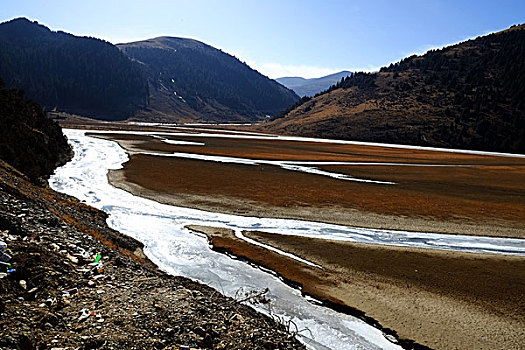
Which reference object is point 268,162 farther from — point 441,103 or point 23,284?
point 441,103

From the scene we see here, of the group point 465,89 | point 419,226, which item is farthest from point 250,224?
point 465,89

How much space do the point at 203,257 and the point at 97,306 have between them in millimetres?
7216

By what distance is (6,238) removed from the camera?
30.4 feet

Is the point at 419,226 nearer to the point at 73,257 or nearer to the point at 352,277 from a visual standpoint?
the point at 352,277

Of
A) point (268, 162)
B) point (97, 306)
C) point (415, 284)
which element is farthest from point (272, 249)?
point (268, 162)

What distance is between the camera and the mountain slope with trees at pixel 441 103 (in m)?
96.4

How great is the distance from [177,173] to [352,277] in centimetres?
2376

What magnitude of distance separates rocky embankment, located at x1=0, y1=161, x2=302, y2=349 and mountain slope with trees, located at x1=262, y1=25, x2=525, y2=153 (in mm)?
97925

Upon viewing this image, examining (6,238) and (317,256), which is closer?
(6,238)

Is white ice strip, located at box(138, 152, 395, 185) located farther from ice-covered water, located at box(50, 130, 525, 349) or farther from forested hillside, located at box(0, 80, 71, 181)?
ice-covered water, located at box(50, 130, 525, 349)

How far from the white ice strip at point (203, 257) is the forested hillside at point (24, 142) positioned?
1968 millimetres

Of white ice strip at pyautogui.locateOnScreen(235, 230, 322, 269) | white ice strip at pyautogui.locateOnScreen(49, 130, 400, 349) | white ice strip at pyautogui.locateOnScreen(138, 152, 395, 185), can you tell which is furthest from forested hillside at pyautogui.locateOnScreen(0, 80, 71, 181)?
white ice strip at pyautogui.locateOnScreen(235, 230, 322, 269)

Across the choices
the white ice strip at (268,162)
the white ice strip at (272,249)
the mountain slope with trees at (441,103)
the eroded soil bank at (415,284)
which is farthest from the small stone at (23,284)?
the mountain slope with trees at (441,103)

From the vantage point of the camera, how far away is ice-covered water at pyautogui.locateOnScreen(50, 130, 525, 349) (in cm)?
1009
